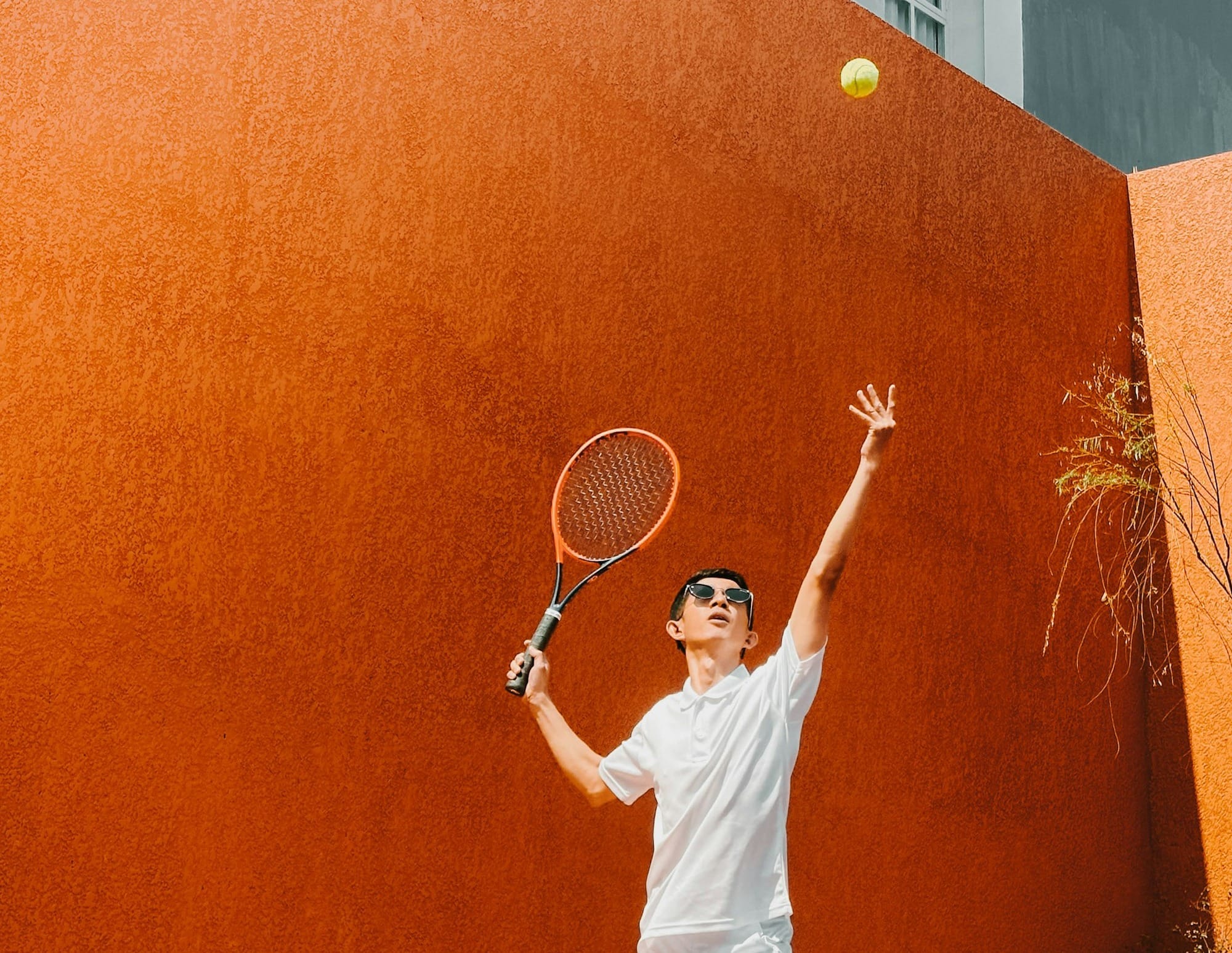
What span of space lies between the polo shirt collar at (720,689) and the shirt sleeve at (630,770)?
9 cm

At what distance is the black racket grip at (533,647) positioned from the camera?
2668 millimetres

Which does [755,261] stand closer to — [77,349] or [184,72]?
[184,72]

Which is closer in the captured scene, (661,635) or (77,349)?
(77,349)

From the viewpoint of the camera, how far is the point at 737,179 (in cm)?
519

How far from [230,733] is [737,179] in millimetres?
2833

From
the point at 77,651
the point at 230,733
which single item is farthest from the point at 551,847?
the point at 77,651

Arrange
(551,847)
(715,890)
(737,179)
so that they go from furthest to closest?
(737,179)
(551,847)
(715,890)

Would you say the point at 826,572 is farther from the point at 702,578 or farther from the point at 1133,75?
the point at 1133,75

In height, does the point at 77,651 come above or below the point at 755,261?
below

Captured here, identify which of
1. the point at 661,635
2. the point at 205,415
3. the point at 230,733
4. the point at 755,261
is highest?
the point at 755,261

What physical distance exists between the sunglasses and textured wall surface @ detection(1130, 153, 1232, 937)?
4.52 metres

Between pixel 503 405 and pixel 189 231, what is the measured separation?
111cm

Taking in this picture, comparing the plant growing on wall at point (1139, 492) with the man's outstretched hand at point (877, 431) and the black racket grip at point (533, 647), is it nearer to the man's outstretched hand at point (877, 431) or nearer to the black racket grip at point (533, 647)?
the man's outstretched hand at point (877, 431)

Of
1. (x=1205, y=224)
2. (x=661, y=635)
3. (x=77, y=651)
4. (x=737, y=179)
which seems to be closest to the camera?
(x=77, y=651)
